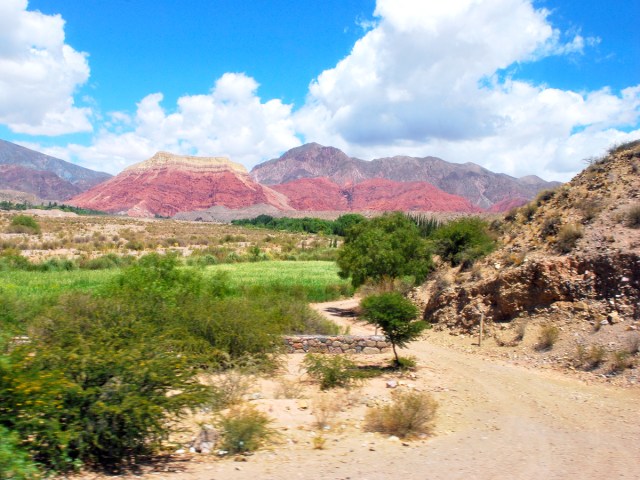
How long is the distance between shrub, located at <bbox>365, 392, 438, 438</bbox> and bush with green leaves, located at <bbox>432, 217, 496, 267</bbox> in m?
17.1

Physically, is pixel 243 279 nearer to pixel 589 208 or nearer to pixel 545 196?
pixel 545 196

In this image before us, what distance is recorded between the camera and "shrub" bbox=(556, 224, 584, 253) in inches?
778

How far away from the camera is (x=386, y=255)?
2697cm

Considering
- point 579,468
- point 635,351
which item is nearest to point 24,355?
point 579,468

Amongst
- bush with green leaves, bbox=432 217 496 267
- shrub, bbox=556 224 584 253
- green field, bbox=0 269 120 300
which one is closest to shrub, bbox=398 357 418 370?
shrub, bbox=556 224 584 253

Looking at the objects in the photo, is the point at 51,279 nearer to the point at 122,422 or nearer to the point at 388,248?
the point at 388,248

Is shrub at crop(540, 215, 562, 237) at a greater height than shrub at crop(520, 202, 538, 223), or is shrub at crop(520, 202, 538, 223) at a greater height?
shrub at crop(520, 202, 538, 223)

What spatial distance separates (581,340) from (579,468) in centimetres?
928

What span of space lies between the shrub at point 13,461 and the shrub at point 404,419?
5.61 meters

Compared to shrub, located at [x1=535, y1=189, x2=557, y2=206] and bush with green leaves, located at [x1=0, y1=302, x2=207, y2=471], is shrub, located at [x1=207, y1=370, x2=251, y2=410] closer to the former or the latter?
bush with green leaves, located at [x1=0, y1=302, x2=207, y2=471]

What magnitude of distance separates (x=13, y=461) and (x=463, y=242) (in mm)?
25106

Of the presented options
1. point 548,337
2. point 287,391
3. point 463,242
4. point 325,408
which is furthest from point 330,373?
point 463,242

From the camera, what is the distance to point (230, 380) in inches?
420

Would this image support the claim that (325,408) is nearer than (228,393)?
Yes
